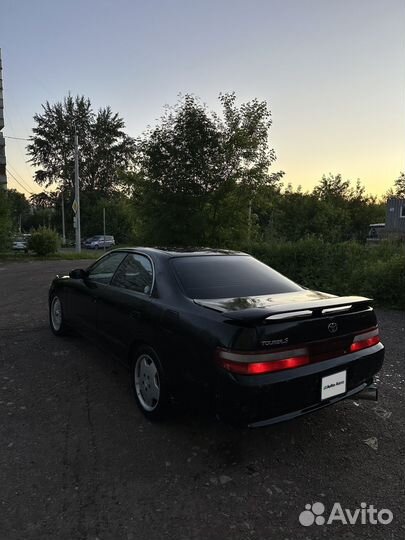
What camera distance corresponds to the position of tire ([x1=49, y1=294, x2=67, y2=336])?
5316 millimetres

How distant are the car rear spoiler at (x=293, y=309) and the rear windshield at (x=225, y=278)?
0.29 m

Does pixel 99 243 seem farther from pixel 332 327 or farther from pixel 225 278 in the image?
pixel 332 327

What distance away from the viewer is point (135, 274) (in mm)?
3787

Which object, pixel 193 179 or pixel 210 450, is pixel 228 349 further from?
pixel 193 179

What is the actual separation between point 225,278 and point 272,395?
1278mm

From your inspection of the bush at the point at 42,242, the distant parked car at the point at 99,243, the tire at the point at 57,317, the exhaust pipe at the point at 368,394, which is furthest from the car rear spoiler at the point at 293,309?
the distant parked car at the point at 99,243

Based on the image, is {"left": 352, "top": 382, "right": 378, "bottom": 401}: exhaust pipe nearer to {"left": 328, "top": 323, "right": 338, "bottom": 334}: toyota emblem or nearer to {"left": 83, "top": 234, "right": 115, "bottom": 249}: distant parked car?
{"left": 328, "top": 323, "right": 338, "bottom": 334}: toyota emblem

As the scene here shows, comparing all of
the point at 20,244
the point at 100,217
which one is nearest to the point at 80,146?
the point at 100,217

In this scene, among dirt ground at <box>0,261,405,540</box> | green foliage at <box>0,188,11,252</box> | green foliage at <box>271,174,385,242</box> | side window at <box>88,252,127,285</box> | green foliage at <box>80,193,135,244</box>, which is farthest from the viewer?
green foliage at <box>80,193,135,244</box>

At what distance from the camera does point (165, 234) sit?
11.5 meters

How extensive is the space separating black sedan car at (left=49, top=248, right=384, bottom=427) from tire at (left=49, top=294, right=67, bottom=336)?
5.16 feet

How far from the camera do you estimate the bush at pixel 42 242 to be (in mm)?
Answer: 21703

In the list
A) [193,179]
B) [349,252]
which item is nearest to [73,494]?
[349,252]

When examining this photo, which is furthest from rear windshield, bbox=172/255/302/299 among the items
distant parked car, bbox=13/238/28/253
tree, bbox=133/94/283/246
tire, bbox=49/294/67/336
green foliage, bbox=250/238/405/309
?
distant parked car, bbox=13/238/28/253
